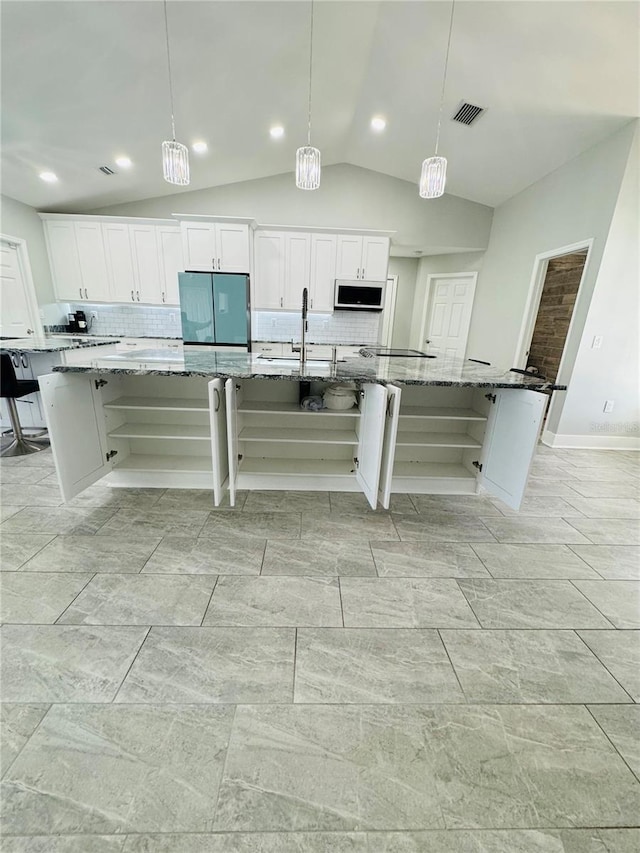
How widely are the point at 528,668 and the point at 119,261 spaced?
19.5 ft

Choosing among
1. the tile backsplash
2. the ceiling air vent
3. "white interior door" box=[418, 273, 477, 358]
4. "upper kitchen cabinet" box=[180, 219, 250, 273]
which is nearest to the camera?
the ceiling air vent

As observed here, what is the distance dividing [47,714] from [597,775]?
64.0 inches

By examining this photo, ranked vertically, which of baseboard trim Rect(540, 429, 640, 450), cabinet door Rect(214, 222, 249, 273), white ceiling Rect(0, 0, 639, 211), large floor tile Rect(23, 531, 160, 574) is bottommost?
large floor tile Rect(23, 531, 160, 574)

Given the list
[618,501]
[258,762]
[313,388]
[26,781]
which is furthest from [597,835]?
[618,501]

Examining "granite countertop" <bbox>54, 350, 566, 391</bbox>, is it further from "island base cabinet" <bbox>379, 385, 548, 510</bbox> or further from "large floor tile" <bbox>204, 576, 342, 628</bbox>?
"large floor tile" <bbox>204, 576, 342, 628</bbox>

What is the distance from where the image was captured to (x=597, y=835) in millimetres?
832

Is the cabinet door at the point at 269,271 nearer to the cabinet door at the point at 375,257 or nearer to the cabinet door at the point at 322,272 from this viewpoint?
the cabinet door at the point at 322,272

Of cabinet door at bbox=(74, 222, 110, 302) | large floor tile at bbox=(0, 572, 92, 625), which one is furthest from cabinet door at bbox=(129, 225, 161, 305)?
large floor tile at bbox=(0, 572, 92, 625)

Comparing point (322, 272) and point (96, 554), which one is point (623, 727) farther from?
point (322, 272)

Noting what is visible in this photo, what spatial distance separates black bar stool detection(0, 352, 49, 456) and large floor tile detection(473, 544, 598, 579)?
3518mm

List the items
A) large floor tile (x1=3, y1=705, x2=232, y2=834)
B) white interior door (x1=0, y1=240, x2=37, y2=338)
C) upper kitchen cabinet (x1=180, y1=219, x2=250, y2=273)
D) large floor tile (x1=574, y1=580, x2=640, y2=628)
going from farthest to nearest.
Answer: upper kitchen cabinet (x1=180, y1=219, x2=250, y2=273)
white interior door (x1=0, y1=240, x2=37, y2=338)
large floor tile (x1=574, y1=580, x2=640, y2=628)
large floor tile (x1=3, y1=705, x2=232, y2=834)

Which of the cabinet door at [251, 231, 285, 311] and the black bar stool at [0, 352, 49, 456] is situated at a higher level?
the cabinet door at [251, 231, 285, 311]

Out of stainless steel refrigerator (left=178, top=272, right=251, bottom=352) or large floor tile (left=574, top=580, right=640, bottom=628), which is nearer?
large floor tile (left=574, top=580, right=640, bottom=628)

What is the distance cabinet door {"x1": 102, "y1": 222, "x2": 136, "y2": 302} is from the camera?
4.66m
